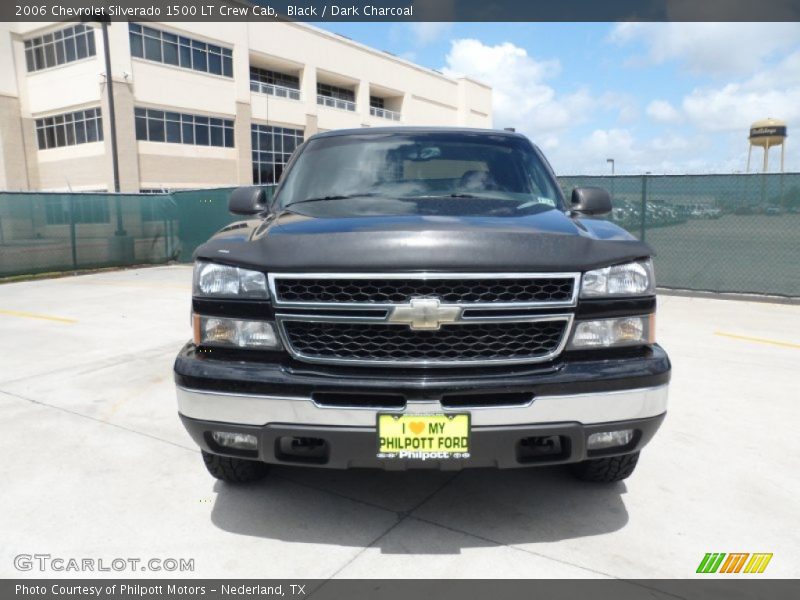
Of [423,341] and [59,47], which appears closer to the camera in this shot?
[423,341]

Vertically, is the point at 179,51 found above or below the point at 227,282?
above

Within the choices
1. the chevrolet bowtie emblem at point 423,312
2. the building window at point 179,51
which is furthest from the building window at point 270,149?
the chevrolet bowtie emblem at point 423,312

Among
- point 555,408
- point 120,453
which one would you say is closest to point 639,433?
point 555,408

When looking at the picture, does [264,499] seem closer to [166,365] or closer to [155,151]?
[166,365]

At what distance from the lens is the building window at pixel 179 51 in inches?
1278

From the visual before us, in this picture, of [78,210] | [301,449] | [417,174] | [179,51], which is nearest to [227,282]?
[301,449]

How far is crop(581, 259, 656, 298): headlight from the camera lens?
253 cm

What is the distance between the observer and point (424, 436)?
7.90 feet

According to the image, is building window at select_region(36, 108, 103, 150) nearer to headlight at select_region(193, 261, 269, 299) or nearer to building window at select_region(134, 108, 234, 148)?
building window at select_region(134, 108, 234, 148)

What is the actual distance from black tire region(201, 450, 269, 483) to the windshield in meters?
1.33

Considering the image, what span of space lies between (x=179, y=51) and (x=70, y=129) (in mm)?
7433

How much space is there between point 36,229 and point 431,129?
13.3 meters

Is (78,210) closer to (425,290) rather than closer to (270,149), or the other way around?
Answer: (425,290)

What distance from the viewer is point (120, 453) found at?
376 centimetres
